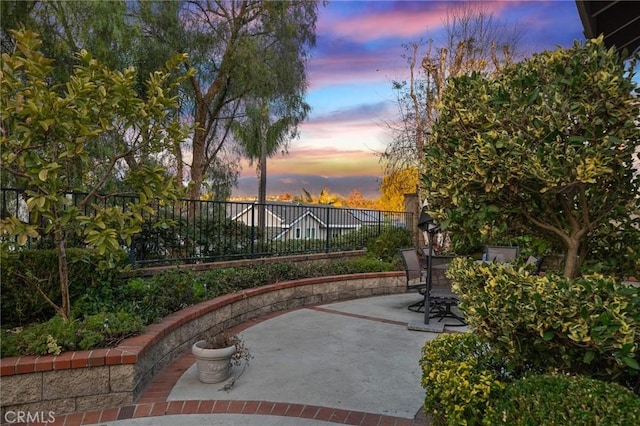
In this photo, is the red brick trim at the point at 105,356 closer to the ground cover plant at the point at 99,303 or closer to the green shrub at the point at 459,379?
the ground cover plant at the point at 99,303

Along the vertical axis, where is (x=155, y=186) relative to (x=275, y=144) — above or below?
below

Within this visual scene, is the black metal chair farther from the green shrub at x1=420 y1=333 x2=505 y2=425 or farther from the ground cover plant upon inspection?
the ground cover plant

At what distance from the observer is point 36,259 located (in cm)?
401

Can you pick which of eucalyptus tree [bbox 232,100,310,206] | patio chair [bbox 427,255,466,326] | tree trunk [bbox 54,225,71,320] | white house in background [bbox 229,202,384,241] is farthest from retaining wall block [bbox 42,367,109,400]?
eucalyptus tree [bbox 232,100,310,206]

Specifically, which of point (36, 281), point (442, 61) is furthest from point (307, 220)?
point (36, 281)

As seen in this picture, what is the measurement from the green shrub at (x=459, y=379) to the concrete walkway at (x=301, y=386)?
0.46 metres

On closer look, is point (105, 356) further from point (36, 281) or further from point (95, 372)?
point (36, 281)

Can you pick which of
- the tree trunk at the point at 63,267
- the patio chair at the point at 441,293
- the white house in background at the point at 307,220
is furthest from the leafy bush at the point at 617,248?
the white house in background at the point at 307,220

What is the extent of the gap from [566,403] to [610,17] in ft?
15.3

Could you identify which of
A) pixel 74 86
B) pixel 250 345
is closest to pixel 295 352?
pixel 250 345

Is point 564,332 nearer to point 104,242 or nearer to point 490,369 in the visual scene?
point 490,369

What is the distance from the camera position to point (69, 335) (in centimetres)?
315

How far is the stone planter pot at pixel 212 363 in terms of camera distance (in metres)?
3.42

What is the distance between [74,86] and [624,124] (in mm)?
3753
